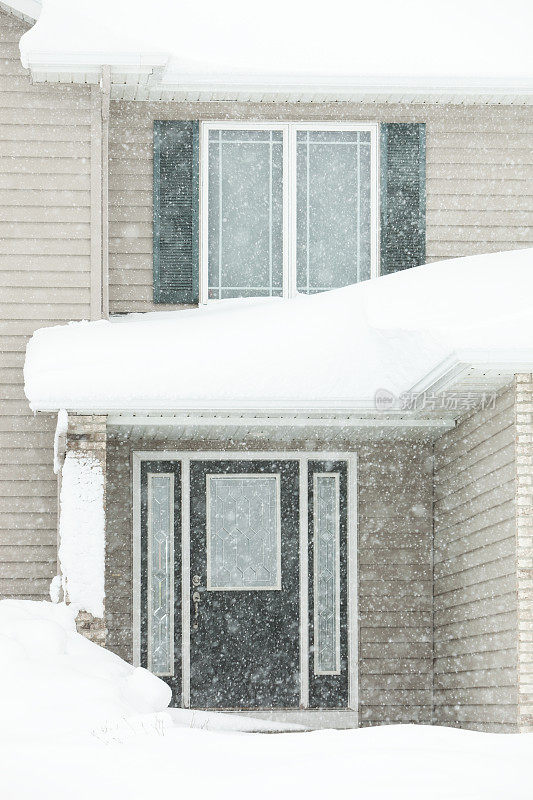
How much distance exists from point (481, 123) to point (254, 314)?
3232mm

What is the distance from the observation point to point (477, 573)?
812cm

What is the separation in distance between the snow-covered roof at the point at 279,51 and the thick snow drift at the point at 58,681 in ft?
14.7

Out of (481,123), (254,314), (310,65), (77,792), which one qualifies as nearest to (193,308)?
(254,314)

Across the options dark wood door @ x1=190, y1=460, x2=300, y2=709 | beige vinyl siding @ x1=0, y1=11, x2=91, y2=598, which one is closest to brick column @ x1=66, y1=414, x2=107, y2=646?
beige vinyl siding @ x1=0, y1=11, x2=91, y2=598

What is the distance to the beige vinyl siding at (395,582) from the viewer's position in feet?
31.4

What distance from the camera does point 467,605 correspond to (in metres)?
8.44

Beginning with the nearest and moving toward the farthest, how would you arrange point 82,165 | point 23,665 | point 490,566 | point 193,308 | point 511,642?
point 23,665, point 511,642, point 490,566, point 82,165, point 193,308

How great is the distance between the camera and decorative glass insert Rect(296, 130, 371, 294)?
10102 mm

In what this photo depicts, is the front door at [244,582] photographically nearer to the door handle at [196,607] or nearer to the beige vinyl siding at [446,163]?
the door handle at [196,607]

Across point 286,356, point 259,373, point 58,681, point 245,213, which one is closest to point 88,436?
point 259,373

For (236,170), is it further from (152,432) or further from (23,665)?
(23,665)

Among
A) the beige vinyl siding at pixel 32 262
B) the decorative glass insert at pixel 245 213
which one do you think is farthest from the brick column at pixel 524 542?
the beige vinyl siding at pixel 32 262

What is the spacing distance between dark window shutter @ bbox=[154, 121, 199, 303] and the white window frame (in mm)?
92

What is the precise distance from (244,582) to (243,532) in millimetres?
424
